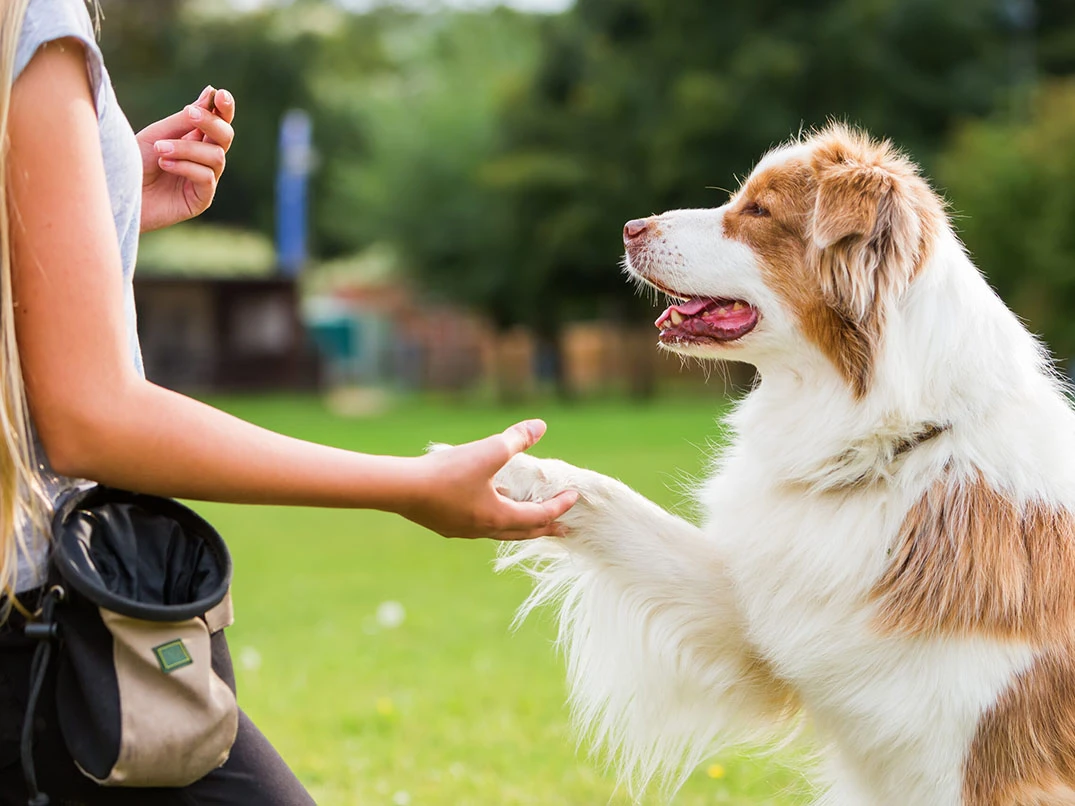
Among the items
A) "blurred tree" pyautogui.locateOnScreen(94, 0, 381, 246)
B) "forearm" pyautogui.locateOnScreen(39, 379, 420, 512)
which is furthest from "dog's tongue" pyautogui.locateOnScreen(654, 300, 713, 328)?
"blurred tree" pyautogui.locateOnScreen(94, 0, 381, 246)

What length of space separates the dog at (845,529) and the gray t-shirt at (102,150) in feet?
4.93

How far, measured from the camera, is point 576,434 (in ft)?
74.9

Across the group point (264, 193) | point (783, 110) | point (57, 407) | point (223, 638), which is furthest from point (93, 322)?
point (264, 193)

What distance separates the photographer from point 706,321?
3732mm

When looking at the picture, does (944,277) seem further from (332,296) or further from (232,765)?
(332,296)

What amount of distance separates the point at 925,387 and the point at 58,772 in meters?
2.18

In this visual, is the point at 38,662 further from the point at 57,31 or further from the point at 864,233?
the point at 864,233

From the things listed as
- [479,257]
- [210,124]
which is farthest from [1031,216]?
[210,124]

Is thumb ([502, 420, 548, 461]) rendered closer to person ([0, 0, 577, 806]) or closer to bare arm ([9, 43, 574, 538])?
person ([0, 0, 577, 806])

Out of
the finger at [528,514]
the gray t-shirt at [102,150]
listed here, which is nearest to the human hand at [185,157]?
the gray t-shirt at [102,150]

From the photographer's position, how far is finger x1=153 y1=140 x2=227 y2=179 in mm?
2712

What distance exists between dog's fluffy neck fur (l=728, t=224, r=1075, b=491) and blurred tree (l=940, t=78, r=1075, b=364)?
24763 mm

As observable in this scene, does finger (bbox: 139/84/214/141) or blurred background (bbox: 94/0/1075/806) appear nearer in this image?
finger (bbox: 139/84/214/141)

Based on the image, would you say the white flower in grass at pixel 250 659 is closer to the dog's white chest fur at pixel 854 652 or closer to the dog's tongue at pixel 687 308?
the dog's tongue at pixel 687 308
